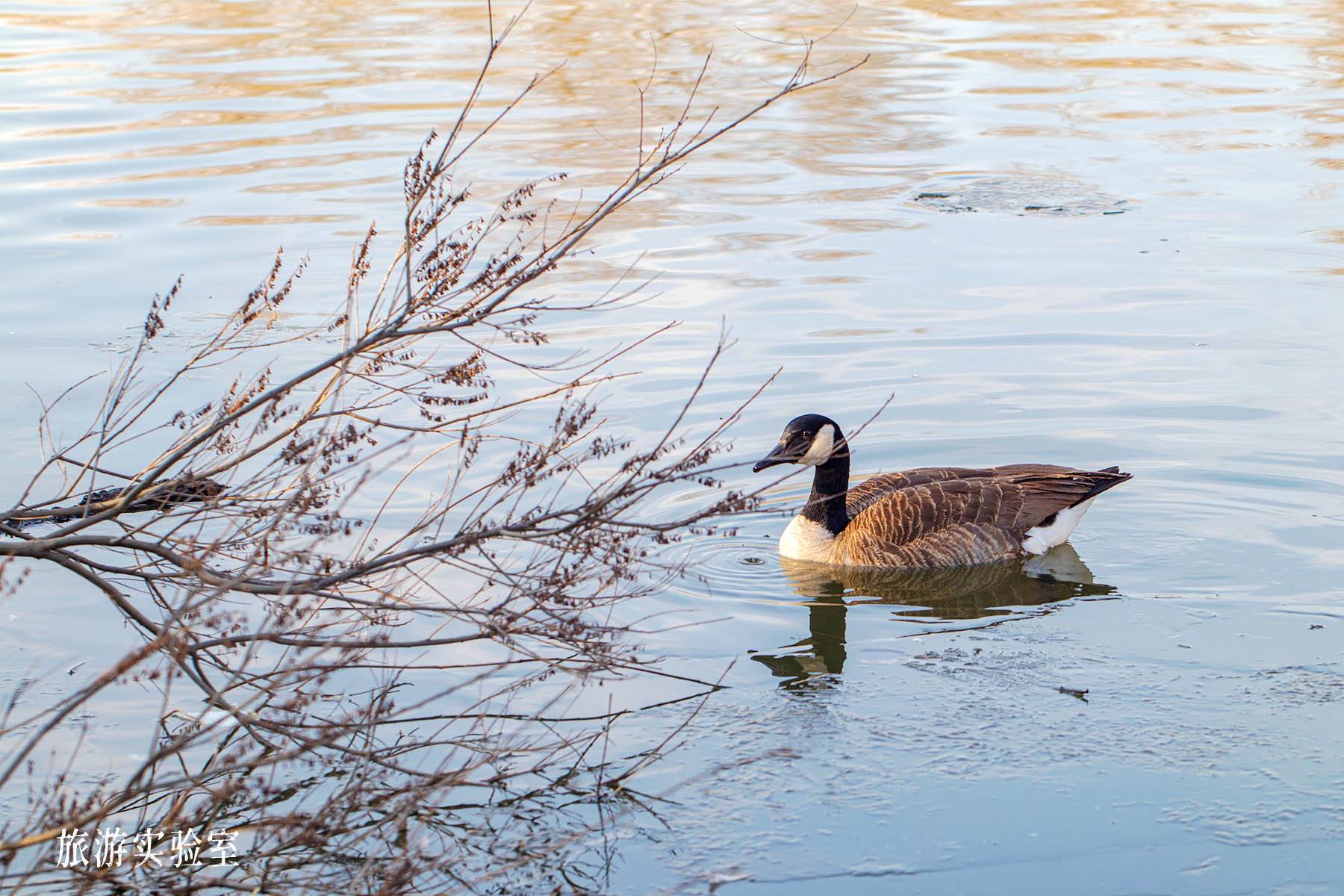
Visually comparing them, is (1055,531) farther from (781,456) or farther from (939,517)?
(781,456)

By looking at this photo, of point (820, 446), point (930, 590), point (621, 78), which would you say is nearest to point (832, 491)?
point (820, 446)

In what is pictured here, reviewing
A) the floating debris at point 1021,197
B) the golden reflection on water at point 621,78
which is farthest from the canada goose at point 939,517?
the golden reflection on water at point 621,78

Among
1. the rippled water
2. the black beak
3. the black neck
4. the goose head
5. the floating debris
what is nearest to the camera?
the rippled water

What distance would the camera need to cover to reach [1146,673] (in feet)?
22.6

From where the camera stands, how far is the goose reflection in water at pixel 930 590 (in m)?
7.87

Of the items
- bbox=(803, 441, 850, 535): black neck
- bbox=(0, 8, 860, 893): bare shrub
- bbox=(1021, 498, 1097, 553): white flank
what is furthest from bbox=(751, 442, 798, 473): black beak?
bbox=(1021, 498, 1097, 553): white flank

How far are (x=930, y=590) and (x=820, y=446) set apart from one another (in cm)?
105

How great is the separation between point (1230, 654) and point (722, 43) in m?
18.4

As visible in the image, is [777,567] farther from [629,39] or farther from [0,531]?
[629,39]

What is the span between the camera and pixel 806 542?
29.0 ft

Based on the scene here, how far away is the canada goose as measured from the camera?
888 cm

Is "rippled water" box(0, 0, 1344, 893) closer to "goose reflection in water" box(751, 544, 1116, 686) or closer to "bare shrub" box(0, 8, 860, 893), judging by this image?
"goose reflection in water" box(751, 544, 1116, 686)

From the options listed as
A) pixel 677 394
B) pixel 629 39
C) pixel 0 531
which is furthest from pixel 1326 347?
pixel 629 39

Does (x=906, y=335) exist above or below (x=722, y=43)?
below
